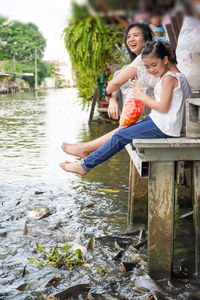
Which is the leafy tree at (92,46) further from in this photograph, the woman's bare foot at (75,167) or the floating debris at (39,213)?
the woman's bare foot at (75,167)

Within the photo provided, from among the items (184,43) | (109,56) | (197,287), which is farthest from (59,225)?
(109,56)

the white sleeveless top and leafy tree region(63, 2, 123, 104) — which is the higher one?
leafy tree region(63, 2, 123, 104)

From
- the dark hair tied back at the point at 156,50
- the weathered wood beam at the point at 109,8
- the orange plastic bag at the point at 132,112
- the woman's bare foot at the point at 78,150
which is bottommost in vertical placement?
the woman's bare foot at the point at 78,150

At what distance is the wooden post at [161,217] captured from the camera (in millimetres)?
2789

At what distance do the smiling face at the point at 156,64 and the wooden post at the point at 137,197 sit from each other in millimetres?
1288

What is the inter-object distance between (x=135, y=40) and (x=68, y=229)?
197cm

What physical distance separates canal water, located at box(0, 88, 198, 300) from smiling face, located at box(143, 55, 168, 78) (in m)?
1.51

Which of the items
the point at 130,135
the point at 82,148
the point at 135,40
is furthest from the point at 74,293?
the point at 135,40

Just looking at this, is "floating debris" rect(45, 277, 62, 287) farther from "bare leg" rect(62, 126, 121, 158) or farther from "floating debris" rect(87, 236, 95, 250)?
"bare leg" rect(62, 126, 121, 158)

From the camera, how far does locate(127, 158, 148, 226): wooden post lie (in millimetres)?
4199

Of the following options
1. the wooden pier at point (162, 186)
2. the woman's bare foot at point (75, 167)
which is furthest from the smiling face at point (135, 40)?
the wooden pier at point (162, 186)

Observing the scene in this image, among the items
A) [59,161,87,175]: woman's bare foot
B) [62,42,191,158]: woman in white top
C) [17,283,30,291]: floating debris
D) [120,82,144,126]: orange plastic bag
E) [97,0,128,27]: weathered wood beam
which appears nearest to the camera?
[97,0,128,27]: weathered wood beam

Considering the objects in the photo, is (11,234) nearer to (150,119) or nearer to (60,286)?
(60,286)

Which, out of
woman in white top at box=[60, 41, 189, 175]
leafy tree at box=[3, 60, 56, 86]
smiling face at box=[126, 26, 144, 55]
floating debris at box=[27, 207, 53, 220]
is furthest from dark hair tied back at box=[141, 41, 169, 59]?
leafy tree at box=[3, 60, 56, 86]
